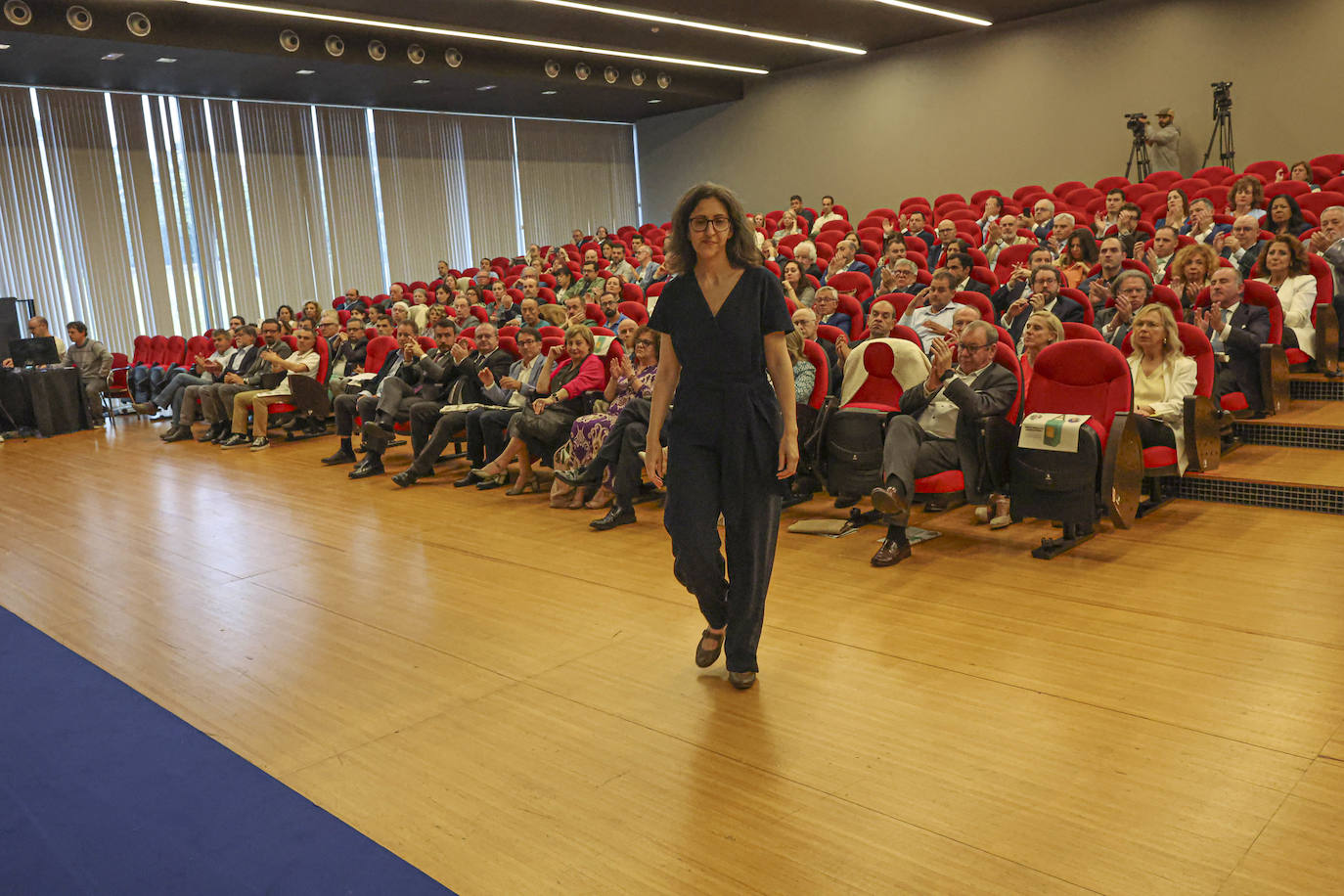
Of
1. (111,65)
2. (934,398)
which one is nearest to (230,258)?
(111,65)

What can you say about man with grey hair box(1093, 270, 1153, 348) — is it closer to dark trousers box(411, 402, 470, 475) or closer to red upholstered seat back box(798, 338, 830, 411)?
red upholstered seat back box(798, 338, 830, 411)

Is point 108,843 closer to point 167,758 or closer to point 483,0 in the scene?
point 167,758

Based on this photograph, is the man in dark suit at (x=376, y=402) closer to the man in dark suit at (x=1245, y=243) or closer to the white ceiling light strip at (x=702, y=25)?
the white ceiling light strip at (x=702, y=25)

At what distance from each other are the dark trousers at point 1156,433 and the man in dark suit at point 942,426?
2.04 ft

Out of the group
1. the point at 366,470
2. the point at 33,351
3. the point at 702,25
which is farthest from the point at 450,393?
the point at 702,25

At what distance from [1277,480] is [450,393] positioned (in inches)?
192

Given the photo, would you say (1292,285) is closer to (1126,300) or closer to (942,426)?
(1126,300)

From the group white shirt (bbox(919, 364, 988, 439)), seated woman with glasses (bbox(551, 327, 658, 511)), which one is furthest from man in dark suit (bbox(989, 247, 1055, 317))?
seated woman with glasses (bbox(551, 327, 658, 511))

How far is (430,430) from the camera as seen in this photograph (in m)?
6.78

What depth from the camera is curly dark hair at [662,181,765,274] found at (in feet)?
8.96

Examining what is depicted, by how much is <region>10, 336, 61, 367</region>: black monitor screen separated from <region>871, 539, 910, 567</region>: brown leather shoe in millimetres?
9293

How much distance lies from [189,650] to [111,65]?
33.0 ft

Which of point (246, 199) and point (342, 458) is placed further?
point (246, 199)

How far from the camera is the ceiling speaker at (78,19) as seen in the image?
9.38 m
